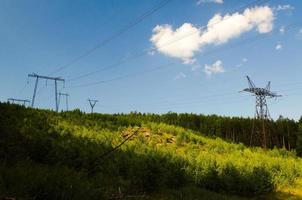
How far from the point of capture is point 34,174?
27.5ft

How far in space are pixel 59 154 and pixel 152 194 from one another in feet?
Answer: 18.3

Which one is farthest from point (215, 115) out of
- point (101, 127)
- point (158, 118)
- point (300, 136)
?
point (101, 127)

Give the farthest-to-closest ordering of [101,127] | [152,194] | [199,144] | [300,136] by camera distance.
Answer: [300,136]
[199,144]
[101,127]
[152,194]

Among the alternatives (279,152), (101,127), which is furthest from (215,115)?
(101,127)

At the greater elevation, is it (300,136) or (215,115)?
(215,115)

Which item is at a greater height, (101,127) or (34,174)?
(101,127)

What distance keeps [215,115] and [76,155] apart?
8159 cm

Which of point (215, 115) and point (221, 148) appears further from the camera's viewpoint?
point (215, 115)

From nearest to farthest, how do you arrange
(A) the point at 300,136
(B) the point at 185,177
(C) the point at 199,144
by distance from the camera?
(B) the point at 185,177 < (C) the point at 199,144 < (A) the point at 300,136

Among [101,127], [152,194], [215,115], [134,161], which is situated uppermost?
[215,115]

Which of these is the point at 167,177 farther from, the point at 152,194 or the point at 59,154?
the point at 59,154

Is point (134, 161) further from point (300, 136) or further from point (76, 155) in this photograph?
point (300, 136)

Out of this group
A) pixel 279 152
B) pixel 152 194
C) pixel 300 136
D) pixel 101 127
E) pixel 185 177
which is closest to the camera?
pixel 152 194

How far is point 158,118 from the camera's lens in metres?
85.3
